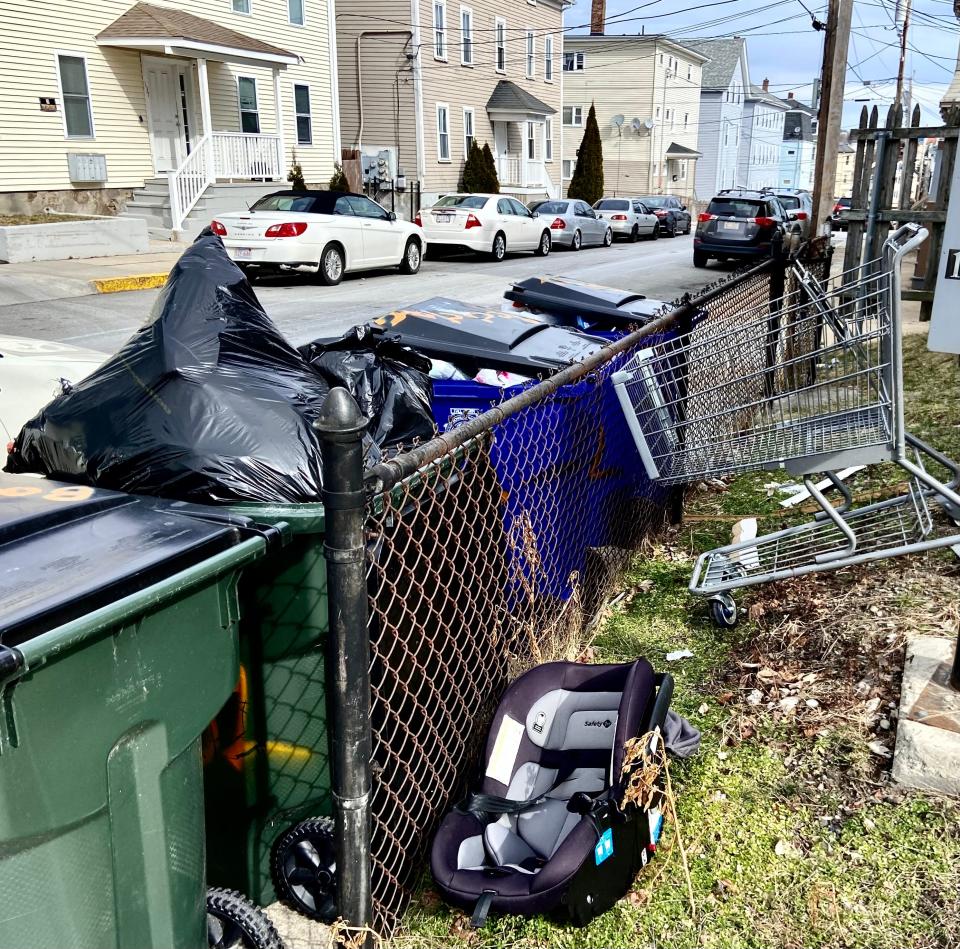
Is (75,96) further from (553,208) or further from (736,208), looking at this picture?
(736,208)

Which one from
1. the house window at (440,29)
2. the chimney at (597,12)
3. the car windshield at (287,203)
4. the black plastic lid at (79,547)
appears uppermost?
the chimney at (597,12)

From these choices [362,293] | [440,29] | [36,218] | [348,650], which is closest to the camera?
[348,650]

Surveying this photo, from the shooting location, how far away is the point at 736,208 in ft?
71.7

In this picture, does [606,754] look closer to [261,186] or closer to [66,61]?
[66,61]

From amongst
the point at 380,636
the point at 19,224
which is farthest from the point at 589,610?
the point at 19,224

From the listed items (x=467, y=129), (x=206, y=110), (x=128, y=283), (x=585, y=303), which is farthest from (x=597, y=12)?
(x=585, y=303)

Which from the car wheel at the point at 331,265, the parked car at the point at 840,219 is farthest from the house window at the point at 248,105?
the parked car at the point at 840,219

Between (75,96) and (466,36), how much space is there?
16.5 meters

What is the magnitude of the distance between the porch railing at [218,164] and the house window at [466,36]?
11002 millimetres

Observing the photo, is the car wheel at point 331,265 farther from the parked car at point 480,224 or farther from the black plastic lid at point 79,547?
the black plastic lid at point 79,547

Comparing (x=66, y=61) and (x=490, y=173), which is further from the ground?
(x=66, y=61)

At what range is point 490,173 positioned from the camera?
30.0 meters

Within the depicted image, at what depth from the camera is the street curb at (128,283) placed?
13695 millimetres

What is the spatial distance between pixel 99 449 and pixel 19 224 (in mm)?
15767
